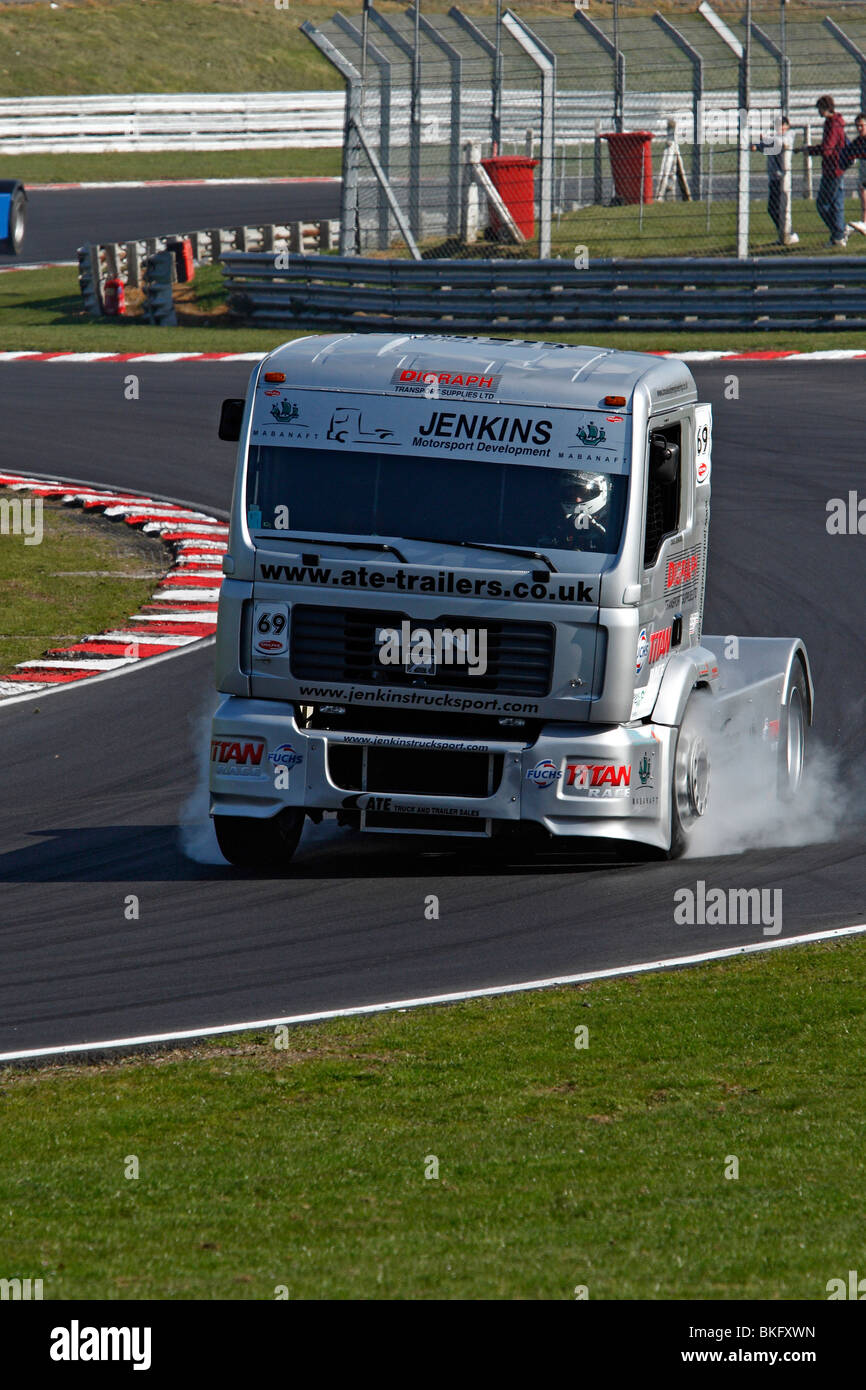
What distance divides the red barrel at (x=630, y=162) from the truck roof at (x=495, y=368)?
69.1 feet

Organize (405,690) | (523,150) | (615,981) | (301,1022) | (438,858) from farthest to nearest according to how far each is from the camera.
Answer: (523,150) → (438,858) → (405,690) → (615,981) → (301,1022)

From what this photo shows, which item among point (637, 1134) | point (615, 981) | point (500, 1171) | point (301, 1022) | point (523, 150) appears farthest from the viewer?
point (523, 150)

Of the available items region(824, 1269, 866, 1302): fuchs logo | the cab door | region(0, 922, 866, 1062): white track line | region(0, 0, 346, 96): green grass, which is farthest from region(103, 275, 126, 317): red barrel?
region(0, 0, 346, 96): green grass

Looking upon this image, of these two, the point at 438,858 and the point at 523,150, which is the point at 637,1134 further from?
the point at 523,150

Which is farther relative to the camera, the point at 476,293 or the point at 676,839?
the point at 476,293

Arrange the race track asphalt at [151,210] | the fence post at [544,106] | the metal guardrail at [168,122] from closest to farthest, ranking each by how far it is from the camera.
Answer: the fence post at [544,106], the race track asphalt at [151,210], the metal guardrail at [168,122]

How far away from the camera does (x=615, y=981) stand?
28.8 feet

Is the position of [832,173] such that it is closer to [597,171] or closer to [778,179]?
[778,179]

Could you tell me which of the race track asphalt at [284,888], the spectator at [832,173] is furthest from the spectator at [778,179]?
the race track asphalt at [284,888]

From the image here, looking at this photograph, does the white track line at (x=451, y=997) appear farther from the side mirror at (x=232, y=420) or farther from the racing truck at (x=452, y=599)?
the side mirror at (x=232, y=420)

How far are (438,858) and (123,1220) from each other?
209 inches

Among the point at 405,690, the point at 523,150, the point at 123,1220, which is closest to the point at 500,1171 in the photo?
the point at 123,1220

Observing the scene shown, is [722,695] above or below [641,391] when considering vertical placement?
below

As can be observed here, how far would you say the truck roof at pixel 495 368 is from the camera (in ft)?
33.3
